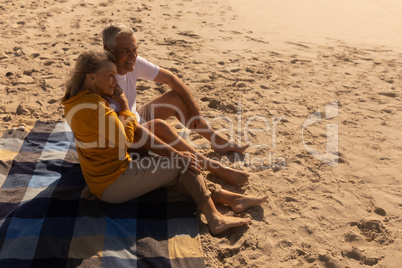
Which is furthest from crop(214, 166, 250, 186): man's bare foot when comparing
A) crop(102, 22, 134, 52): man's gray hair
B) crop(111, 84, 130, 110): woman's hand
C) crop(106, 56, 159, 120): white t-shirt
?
crop(102, 22, 134, 52): man's gray hair

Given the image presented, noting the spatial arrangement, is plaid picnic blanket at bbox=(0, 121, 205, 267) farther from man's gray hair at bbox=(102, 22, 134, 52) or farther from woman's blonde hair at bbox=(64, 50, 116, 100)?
man's gray hair at bbox=(102, 22, 134, 52)

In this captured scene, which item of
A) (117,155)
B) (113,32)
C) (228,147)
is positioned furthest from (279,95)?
(117,155)

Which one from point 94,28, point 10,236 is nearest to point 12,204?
point 10,236

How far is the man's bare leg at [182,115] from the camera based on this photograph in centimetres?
366

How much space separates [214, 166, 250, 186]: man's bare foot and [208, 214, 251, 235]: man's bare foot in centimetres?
50

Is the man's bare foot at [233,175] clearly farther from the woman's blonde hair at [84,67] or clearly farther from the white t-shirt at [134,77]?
the woman's blonde hair at [84,67]

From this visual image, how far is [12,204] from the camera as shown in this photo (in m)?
2.99

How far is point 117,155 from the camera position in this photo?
9.16 feet

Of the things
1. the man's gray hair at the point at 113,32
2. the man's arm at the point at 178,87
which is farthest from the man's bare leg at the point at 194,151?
the man's gray hair at the point at 113,32

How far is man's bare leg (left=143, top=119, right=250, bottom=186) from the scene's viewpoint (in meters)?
3.28

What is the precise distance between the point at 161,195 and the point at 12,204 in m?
1.09

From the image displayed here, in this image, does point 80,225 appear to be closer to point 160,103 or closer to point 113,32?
point 160,103

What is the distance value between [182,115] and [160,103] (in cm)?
26

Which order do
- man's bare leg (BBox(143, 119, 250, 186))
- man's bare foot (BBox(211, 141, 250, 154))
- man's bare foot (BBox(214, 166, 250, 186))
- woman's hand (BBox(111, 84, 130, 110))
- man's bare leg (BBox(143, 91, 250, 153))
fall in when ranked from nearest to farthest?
woman's hand (BBox(111, 84, 130, 110)), man's bare leg (BBox(143, 119, 250, 186)), man's bare foot (BBox(214, 166, 250, 186)), man's bare leg (BBox(143, 91, 250, 153)), man's bare foot (BBox(211, 141, 250, 154))
